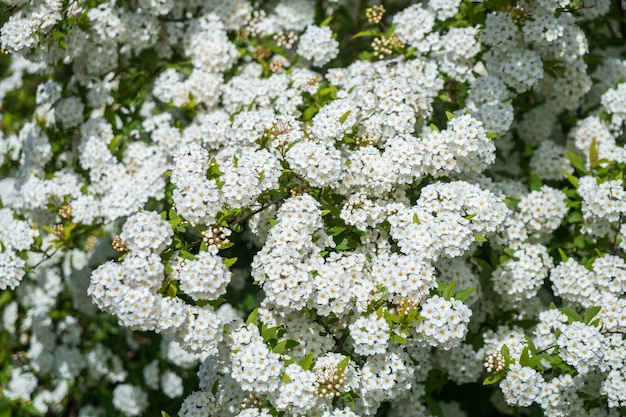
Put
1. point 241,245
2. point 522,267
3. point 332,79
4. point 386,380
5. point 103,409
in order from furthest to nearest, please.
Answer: point 103,409
point 241,245
point 332,79
point 522,267
point 386,380

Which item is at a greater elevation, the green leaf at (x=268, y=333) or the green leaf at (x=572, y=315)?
the green leaf at (x=268, y=333)

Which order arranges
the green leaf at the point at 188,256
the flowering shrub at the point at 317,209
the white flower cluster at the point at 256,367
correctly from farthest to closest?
1. the flowering shrub at the point at 317,209
2. the green leaf at the point at 188,256
3. the white flower cluster at the point at 256,367

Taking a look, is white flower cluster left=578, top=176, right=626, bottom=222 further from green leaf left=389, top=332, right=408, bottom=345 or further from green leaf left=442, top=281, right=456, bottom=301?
green leaf left=389, top=332, right=408, bottom=345

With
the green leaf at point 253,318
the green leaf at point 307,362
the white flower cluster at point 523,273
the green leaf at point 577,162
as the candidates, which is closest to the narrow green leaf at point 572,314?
the white flower cluster at point 523,273

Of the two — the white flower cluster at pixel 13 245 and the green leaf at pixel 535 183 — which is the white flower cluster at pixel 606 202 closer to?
the green leaf at pixel 535 183

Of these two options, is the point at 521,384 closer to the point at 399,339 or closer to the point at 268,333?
the point at 399,339

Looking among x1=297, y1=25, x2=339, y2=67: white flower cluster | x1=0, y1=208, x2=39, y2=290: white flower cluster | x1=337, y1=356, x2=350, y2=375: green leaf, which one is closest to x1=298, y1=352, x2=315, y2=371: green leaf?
x1=337, y1=356, x2=350, y2=375: green leaf

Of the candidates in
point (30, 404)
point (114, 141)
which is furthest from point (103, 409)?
point (114, 141)

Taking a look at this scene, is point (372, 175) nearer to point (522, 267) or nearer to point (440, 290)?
point (440, 290)
